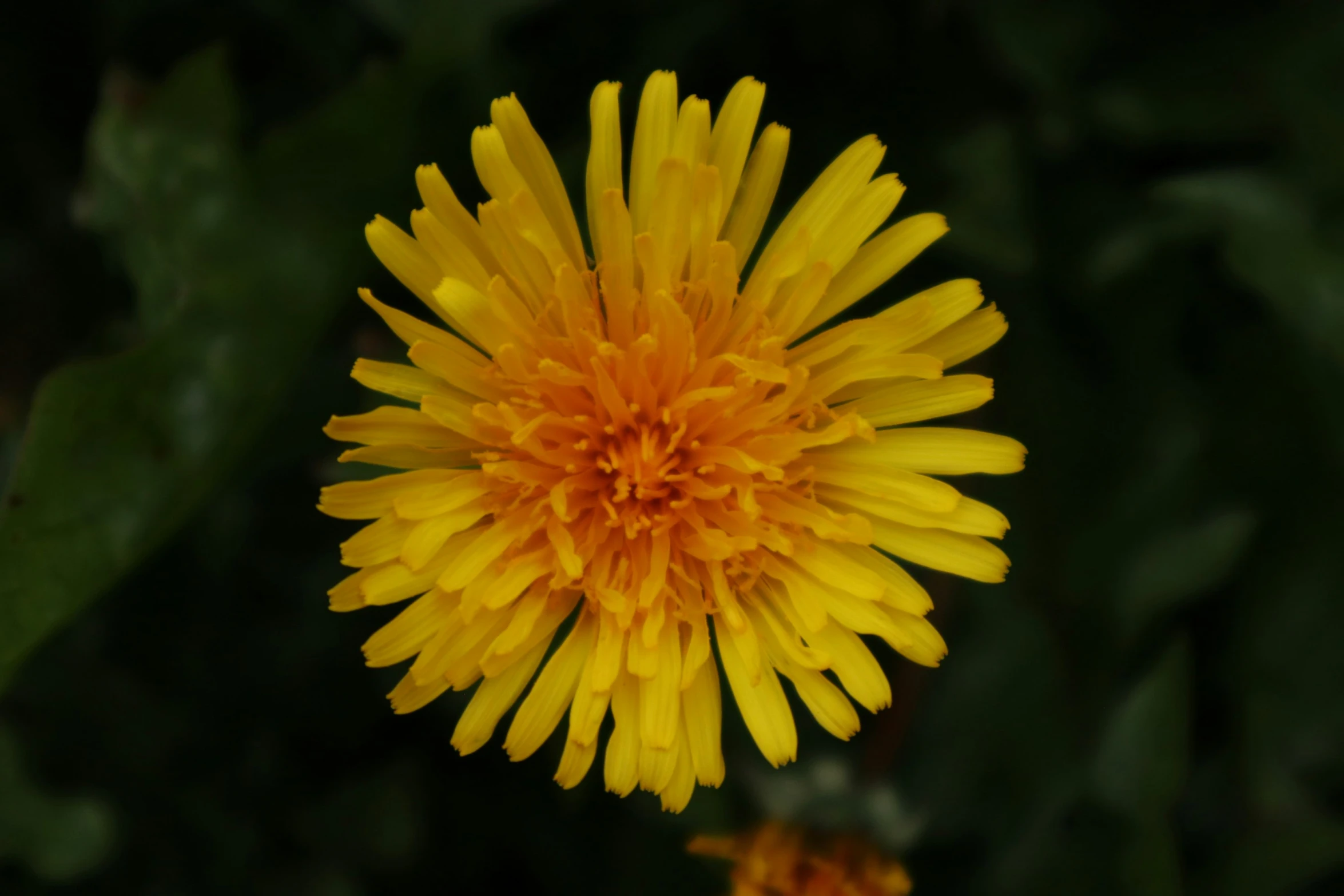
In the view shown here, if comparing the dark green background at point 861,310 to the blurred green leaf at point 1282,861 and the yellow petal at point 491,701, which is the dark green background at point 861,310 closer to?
the blurred green leaf at point 1282,861

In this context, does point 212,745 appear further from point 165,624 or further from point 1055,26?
point 1055,26

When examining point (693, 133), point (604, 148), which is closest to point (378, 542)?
point (604, 148)

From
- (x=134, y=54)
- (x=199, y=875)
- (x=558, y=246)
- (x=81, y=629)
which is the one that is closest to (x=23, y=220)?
(x=134, y=54)

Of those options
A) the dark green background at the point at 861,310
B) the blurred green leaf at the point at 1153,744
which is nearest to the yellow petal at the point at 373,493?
the dark green background at the point at 861,310

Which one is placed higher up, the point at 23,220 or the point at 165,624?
the point at 23,220

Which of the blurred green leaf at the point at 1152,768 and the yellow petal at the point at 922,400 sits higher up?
the yellow petal at the point at 922,400

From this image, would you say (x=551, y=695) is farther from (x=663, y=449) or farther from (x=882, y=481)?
(x=882, y=481)

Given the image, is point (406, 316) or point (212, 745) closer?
point (406, 316)
